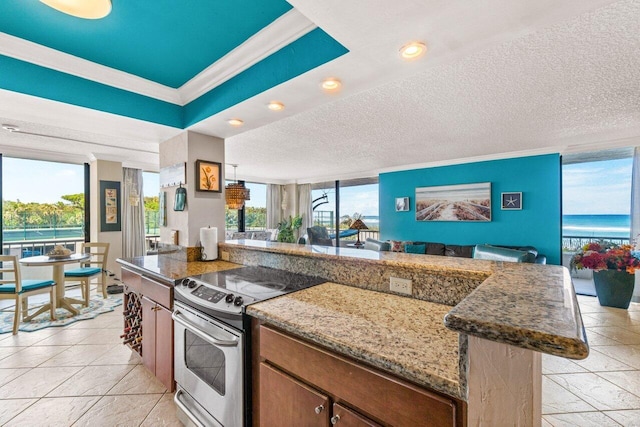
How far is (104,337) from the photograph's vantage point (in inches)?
115

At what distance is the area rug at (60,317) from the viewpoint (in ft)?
10.3

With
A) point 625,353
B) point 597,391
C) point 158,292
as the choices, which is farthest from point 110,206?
point 625,353

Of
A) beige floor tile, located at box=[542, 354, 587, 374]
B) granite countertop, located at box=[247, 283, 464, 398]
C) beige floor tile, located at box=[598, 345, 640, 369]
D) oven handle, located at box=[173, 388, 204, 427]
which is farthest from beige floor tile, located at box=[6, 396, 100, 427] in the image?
beige floor tile, located at box=[598, 345, 640, 369]

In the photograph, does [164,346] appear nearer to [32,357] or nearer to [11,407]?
[11,407]

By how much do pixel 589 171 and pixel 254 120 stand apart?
8289 mm

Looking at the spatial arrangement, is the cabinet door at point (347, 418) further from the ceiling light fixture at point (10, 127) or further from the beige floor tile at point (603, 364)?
the ceiling light fixture at point (10, 127)

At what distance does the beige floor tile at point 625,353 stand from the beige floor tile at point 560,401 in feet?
2.88

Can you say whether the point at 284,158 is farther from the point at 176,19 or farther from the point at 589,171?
the point at 589,171

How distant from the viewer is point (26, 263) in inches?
129

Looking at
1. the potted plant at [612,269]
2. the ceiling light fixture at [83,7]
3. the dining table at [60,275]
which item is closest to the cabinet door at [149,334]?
the ceiling light fixture at [83,7]

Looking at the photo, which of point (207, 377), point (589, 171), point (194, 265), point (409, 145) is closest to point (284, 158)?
point (409, 145)

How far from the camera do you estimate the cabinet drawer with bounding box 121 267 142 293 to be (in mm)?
2221

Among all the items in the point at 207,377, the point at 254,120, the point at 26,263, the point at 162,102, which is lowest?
the point at 207,377

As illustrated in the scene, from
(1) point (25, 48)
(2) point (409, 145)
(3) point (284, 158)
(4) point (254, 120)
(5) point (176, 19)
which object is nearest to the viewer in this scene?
(5) point (176, 19)
